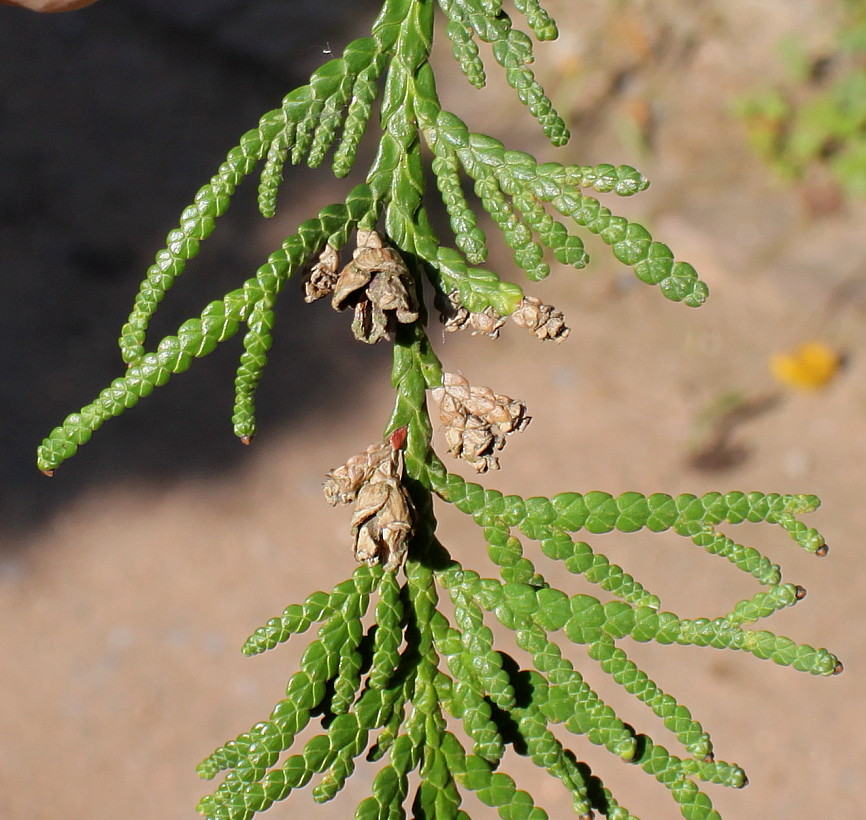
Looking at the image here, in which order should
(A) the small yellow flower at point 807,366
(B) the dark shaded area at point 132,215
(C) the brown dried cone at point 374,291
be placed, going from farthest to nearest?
1. (B) the dark shaded area at point 132,215
2. (A) the small yellow flower at point 807,366
3. (C) the brown dried cone at point 374,291

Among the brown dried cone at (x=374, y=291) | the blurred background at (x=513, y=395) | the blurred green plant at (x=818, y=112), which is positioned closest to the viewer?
the brown dried cone at (x=374, y=291)

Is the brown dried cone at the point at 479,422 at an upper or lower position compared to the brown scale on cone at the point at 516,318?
lower

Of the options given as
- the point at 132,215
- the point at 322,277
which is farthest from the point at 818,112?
the point at 322,277

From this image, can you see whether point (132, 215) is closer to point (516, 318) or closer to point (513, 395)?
point (513, 395)

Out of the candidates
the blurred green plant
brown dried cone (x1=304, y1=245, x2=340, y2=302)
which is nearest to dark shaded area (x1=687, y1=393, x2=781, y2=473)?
the blurred green plant

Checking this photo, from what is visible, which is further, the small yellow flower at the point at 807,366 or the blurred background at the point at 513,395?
the small yellow flower at the point at 807,366

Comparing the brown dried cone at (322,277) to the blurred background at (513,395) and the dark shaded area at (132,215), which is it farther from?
the dark shaded area at (132,215)

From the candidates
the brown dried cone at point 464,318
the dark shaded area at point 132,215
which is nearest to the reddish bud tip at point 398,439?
the brown dried cone at point 464,318

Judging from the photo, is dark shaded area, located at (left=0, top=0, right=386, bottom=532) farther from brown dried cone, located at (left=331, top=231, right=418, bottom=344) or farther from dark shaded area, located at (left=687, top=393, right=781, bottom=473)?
brown dried cone, located at (left=331, top=231, right=418, bottom=344)
